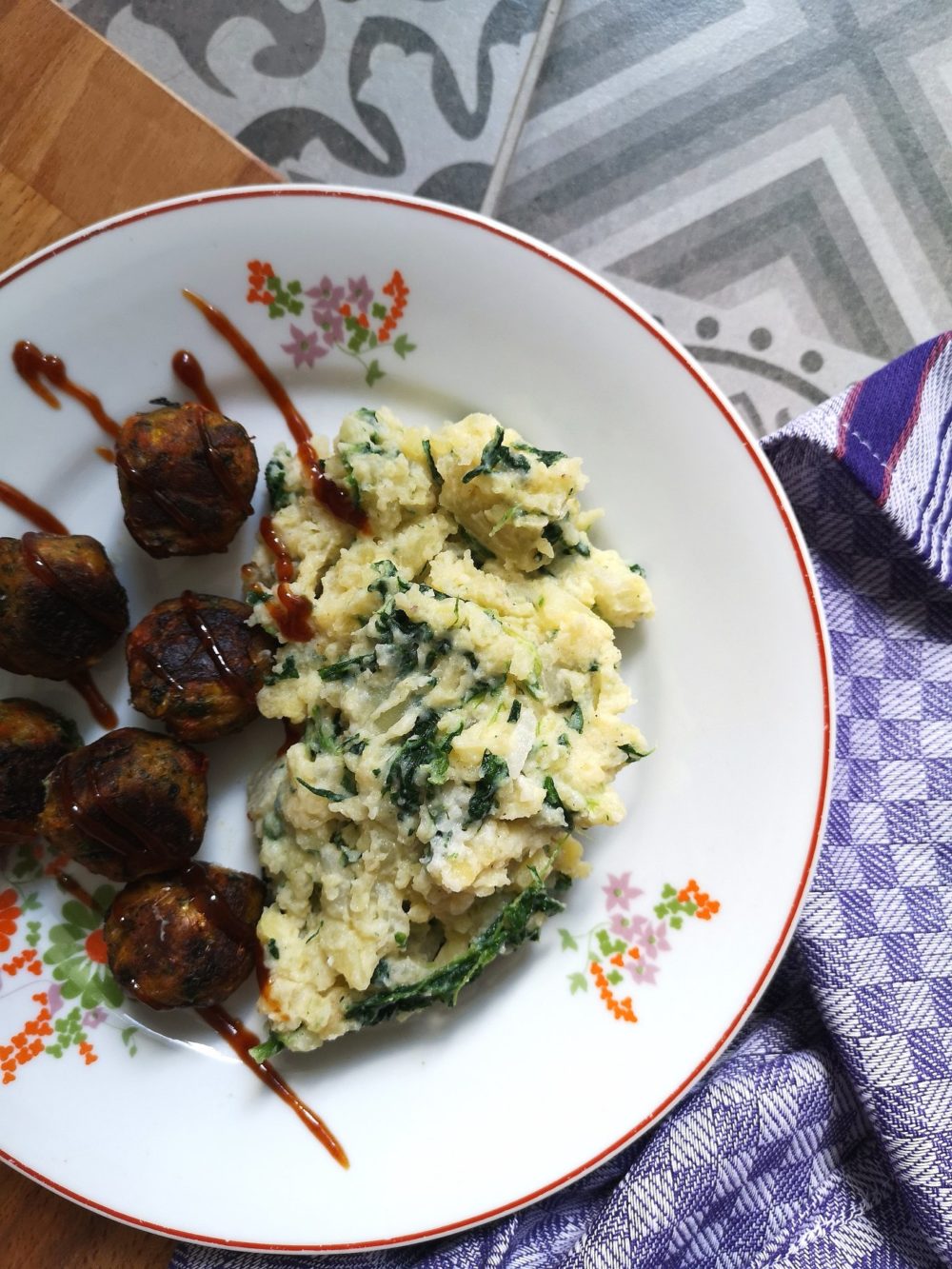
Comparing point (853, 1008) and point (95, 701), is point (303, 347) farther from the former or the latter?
point (853, 1008)

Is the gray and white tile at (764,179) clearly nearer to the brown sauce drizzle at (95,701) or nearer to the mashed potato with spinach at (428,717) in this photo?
the mashed potato with spinach at (428,717)

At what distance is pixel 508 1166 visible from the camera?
115 inches

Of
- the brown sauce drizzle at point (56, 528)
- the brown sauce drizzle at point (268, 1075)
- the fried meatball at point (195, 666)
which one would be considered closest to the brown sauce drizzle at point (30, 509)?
the brown sauce drizzle at point (56, 528)

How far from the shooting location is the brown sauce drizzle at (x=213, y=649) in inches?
107

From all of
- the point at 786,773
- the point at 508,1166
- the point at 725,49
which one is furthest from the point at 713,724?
the point at 725,49

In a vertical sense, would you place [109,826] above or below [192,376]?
below

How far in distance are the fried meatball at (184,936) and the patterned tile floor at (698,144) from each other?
245 cm

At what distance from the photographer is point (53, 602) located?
8.73 feet

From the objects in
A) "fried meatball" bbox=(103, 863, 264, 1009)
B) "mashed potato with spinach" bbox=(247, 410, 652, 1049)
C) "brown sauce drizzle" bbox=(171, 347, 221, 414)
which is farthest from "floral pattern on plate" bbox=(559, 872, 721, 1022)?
"brown sauce drizzle" bbox=(171, 347, 221, 414)

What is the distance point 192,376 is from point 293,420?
0.32 m

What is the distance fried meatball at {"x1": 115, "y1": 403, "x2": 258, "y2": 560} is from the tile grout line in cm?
161

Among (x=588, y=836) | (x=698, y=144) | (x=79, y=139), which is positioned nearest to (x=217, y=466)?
(x=79, y=139)

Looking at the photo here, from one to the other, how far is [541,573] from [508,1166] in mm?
1756

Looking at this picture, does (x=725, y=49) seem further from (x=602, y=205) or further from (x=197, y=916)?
(x=197, y=916)
